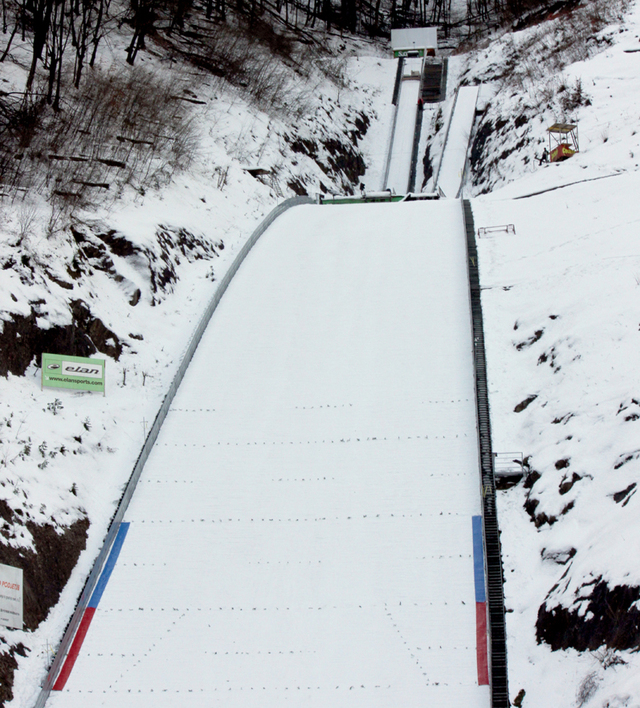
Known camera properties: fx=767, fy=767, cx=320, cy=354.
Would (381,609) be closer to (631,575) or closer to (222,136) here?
(631,575)

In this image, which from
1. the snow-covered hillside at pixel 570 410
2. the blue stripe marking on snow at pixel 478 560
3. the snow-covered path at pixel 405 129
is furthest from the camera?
the snow-covered path at pixel 405 129

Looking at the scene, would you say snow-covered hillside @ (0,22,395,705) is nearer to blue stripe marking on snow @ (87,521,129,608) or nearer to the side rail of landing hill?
blue stripe marking on snow @ (87,521,129,608)

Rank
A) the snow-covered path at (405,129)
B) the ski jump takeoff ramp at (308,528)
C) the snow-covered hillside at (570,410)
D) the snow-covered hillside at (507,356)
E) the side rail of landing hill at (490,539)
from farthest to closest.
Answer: the snow-covered path at (405,129)
the ski jump takeoff ramp at (308,528)
the snow-covered hillside at (507,356)
the side rail of landing hill at (490,539)
the snow-covered hillside at (570,410)

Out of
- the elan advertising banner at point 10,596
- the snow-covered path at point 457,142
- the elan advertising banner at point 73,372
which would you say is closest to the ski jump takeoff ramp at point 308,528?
the elan advertising banner at point 10,596

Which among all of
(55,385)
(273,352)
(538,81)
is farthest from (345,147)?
(55,385)

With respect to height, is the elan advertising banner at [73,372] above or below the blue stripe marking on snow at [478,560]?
above

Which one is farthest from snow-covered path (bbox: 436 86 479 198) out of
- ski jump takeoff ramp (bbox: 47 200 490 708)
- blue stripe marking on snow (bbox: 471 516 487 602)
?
blue stripe marking on snow (bbox: 471 516 487 602)

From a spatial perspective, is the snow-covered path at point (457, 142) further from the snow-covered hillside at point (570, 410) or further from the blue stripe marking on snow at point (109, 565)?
the blue stripe marking on snow at point (109, 565)

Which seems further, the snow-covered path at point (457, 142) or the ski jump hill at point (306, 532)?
the snow-covered path at point (457, 142)

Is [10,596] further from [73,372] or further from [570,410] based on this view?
[570,410]
